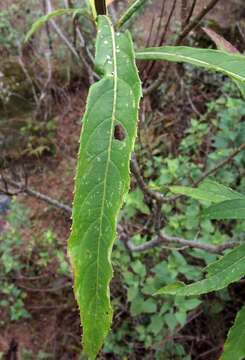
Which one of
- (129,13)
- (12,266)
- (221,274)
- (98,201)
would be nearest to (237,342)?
(221,274)

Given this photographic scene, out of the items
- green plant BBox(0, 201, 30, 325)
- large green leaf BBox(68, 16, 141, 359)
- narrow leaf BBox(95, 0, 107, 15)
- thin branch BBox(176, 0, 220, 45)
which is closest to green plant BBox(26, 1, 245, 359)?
large green leaf BBox(68, 16, 141, 359)

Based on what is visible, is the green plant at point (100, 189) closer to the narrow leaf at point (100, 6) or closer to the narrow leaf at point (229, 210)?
the narrow leaf at point (100, 6)

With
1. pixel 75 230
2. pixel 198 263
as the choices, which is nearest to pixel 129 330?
pixel 198 263

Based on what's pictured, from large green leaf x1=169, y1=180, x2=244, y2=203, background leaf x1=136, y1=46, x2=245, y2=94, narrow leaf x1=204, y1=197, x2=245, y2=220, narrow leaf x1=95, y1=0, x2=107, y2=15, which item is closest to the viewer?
background leaf x1=136, y1=46, x2=245, y2=94

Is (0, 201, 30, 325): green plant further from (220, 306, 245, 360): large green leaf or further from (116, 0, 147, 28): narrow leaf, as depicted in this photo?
(116, 0, 147, 28): narrow leaf

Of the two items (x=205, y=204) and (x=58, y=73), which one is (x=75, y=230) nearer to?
(x=205, y=204)

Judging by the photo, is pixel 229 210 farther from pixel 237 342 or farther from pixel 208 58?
pixel 208 58
